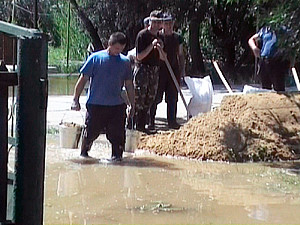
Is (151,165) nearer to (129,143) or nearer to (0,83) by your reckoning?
(129,143)

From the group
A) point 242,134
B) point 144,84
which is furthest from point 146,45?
point 242,134

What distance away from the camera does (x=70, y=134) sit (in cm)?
994

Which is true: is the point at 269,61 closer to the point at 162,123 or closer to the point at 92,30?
the point at 162,123

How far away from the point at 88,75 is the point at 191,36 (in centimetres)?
1608

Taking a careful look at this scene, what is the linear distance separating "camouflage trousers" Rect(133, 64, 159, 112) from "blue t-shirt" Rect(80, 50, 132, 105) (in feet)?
6.41

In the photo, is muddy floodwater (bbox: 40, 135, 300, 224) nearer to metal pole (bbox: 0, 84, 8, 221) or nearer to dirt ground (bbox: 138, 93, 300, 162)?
dirt ground (bbox: 138, 93, 300, 162)

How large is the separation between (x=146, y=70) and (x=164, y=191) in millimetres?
3802

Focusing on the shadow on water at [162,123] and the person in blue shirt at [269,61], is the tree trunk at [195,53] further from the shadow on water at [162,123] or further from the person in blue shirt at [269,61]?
the person in blue shirt at [269,61]

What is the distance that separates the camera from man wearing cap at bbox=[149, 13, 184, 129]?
11.9 m

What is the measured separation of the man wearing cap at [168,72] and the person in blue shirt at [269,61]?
1140 mm

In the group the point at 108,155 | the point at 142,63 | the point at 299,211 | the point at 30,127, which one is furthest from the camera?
the point at 142,63

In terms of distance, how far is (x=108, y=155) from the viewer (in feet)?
33.0

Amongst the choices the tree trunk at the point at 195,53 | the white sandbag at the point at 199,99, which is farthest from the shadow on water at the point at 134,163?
the tree trunk at the point at 195,53

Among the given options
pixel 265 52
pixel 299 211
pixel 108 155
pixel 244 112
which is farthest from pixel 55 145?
pixel 299 211
